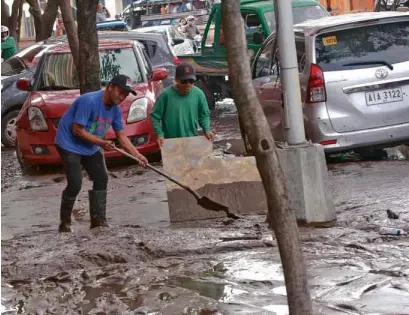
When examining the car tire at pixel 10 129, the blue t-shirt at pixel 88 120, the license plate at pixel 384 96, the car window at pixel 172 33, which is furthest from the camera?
the car window at pixel 172 33

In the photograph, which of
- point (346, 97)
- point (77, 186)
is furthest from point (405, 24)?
point (77, 186)

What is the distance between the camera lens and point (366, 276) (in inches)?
291

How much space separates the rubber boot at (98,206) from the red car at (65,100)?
399 centimetres

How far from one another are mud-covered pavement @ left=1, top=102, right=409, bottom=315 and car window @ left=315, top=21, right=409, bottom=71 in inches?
63.0

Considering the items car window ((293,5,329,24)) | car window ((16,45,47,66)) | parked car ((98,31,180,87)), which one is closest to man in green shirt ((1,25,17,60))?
car window ((16,45,47,66))

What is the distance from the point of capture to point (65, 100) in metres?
14.6

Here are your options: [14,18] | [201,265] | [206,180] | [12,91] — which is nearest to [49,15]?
[14,18]

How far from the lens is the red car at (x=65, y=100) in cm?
1432

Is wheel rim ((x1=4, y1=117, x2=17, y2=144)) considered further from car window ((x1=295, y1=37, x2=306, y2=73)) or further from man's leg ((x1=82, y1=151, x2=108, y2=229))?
man's leg ((x1=82, y1=151, x2=108, y2=229))

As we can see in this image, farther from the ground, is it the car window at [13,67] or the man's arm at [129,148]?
the car window at [13,67]

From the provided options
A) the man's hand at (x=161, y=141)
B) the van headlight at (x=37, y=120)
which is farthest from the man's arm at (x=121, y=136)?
the van headlight at (x=37, y=120)

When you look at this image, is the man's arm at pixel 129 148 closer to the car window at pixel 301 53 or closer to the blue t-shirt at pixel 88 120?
the blue t-shirt at pixel 88 120

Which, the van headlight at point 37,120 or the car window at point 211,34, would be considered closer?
the van headlight at point 37,120

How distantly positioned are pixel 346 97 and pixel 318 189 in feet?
9.46
